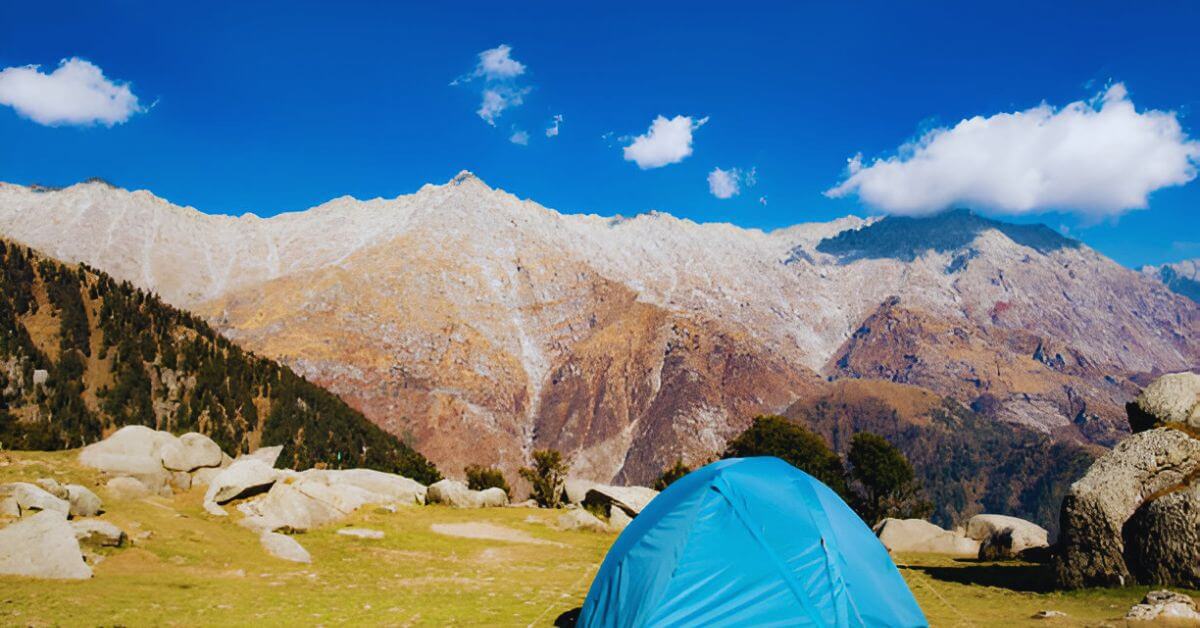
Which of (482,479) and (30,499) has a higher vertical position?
(30,499)

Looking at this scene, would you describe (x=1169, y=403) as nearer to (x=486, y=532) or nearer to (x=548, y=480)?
(x=486, y=532)

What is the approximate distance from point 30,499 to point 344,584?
9406 millimetres

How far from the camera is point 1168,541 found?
1781 cm

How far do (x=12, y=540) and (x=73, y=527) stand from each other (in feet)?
6.38

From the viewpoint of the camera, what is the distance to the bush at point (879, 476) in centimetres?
6594

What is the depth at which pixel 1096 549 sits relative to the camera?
1930 centimetres

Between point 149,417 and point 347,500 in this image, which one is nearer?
point 347,500

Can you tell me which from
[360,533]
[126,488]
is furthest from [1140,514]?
[126,488]

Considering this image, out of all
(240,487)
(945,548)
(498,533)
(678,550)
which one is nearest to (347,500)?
(240,487)

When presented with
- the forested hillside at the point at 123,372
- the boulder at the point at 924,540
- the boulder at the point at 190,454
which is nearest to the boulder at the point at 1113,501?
the boulder at the point at 924,540

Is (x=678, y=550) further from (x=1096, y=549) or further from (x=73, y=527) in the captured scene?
(x=73, y=527)

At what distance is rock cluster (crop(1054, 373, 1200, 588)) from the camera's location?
17.7 meters

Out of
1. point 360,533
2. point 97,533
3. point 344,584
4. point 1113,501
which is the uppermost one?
point 1113,501

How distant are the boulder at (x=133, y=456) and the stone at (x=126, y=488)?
863mm
